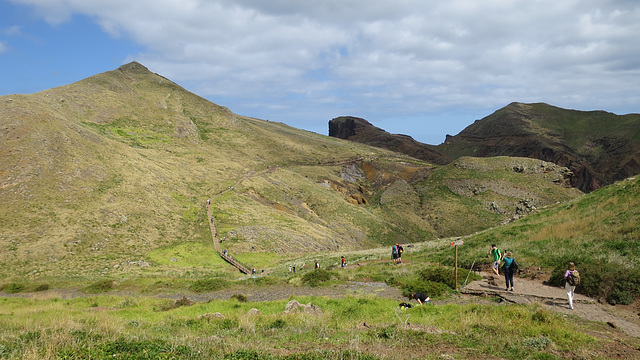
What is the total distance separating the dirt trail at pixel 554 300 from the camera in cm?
1377

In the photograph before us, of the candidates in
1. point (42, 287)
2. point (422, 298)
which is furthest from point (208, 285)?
point (422, 298)

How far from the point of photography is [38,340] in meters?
10.6

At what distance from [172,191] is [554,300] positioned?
216ft

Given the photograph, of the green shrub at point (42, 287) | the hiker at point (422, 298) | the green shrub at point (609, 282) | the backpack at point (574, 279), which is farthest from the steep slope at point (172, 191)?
the green shrub at point (609, 282)

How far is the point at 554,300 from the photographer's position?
16.3 meters

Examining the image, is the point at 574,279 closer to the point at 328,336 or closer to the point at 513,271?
the point at 513,271

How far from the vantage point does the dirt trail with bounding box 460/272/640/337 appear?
1377cm

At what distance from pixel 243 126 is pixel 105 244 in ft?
327

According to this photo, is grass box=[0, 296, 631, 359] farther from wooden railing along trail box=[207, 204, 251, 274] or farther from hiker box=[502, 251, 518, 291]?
wooden railing along trail box=[207, 204, 251, 274]

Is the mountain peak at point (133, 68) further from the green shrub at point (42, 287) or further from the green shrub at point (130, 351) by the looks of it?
the green shrub at point (130, 351)

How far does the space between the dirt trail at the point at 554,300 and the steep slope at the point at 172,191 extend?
1257 inches

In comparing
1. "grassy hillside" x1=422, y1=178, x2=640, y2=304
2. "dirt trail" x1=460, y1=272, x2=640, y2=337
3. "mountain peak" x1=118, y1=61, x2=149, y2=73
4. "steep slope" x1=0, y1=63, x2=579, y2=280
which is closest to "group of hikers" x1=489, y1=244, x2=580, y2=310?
"dirt trail" x1=460, y1=272, x2=640, y2=337

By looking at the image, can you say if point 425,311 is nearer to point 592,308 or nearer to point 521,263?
point 592,308

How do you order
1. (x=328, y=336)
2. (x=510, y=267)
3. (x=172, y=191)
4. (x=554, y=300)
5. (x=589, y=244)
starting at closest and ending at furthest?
1. (x=328, y=336)
2. (x=554, y=300)
3. (x=510, y=267)
4. (x=589, y=244)
5. (x=172, y=191)
